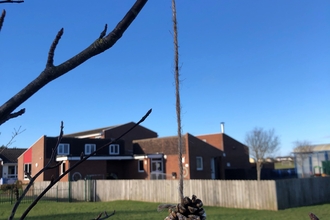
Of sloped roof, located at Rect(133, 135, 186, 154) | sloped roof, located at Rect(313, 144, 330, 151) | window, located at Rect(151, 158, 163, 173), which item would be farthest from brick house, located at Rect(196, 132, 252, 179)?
window, located at Rect(151, 158, 163, 173)

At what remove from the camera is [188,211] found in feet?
8.64

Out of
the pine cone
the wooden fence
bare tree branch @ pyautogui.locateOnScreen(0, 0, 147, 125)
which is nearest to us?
bare tree branch @ pyautogui.locateOnScreen(0, 0, 147, 125)

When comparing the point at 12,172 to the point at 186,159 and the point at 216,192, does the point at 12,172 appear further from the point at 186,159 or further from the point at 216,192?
the point at 216,192

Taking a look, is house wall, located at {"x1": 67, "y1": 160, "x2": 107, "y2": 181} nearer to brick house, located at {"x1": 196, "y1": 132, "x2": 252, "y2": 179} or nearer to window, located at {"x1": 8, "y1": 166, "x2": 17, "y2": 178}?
window, located at {"x1": 8, "y1": 166, "x2": 17, "y2": 178}

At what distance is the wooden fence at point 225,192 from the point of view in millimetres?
Result: 16031

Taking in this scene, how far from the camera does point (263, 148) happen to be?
130ft

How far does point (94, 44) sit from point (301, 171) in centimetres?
4519

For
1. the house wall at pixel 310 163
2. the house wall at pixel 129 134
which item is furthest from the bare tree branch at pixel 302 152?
the house wall at pixel 129 134

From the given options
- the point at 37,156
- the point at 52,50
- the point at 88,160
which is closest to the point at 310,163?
the point at 88,160

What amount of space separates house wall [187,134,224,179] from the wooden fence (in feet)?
38.7

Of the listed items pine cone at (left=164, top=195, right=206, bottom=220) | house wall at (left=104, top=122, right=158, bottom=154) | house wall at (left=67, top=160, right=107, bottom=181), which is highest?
house wall at (left=104, top=122, right=158, bottom=154)

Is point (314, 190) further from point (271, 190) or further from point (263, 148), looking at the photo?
point (263, 148)

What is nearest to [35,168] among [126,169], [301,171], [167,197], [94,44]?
[126,169]

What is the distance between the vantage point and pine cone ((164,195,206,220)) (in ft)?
8.42
